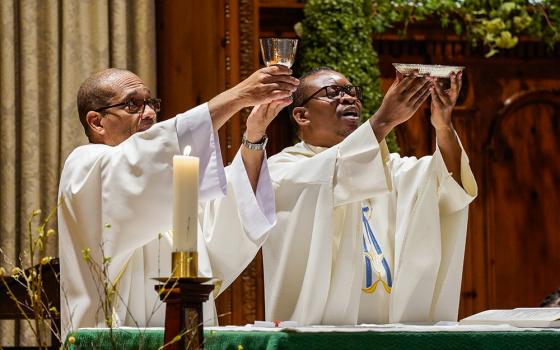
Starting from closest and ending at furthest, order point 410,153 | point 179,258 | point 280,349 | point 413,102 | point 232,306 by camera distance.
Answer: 1. point 179,258
2. point 280,349
3. point 413,102
4. point 232,306
5. point 410,153

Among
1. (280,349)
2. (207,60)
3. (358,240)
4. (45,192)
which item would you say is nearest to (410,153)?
(207,60)

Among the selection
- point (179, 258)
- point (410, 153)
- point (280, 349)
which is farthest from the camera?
point (410, 153)

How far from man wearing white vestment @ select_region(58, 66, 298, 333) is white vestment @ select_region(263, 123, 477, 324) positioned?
0.96ft

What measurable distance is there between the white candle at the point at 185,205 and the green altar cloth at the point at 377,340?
38cm

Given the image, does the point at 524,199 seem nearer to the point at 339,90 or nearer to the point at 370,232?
the point at 339,90

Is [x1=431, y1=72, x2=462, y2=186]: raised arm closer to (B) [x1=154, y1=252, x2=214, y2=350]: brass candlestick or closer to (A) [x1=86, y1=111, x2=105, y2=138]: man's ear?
(A) [x1=86, y1=111, x2=105, y2=138]: man's ear

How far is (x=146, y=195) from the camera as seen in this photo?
316cm

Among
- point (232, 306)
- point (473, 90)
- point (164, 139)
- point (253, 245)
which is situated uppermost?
point (473, 90)

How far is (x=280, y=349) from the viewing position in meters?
2.40

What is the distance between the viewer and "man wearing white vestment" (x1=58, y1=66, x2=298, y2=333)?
3150 mm

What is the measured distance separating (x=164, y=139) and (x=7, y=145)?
282 centimetres

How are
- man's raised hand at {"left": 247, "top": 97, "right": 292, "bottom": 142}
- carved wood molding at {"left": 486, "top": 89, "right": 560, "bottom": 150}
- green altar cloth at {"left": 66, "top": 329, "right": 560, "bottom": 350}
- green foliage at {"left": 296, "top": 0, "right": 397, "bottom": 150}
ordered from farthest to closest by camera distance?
1. carved wood molding at {"left": 486, "top": 89, "right": 560, "bottom": 150}
2. green foliage at {"left": 296, "top": 0, "right": 397, "bottom": 150}
3. man's raised hand at {"left": 247, "top": 97, "right": 292, "bottom": 142}
4. green altar cloth at {"left": 66, "top": 329, "right": 560, "bottom": 350}

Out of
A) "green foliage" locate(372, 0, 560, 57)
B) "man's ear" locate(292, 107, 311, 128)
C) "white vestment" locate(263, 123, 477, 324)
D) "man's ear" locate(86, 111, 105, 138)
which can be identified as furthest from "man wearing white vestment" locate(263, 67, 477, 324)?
"green foliage" locate(372, 0, 560, 57)

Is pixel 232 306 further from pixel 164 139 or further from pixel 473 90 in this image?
pixel 164 139
